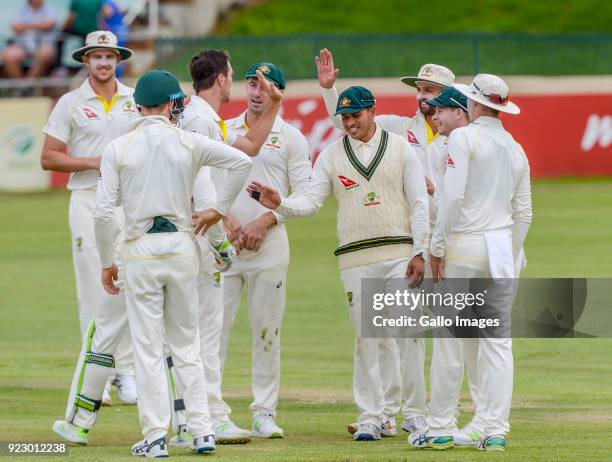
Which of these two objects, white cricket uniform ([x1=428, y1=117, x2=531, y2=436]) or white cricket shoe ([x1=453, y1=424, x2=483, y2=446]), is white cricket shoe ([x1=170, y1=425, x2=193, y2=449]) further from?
white cricket shoe ([x1=453, y1=424, x2=483, y2=446])

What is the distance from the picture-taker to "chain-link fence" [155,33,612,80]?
3156 cm

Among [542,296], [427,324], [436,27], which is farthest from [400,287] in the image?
[436,27]

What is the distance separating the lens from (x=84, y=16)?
2875 cm

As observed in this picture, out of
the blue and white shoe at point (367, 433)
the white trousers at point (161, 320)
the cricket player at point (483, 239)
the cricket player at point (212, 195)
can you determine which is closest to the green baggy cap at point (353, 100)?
the cricket player at point (212, 195)

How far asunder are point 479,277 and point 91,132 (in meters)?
4.14

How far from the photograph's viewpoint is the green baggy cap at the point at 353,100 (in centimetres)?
962

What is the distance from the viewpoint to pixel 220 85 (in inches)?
392

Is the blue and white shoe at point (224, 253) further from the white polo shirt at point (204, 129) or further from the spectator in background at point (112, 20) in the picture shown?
the spectator in background at point (112, 20)

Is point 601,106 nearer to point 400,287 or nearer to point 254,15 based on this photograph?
point 254,15

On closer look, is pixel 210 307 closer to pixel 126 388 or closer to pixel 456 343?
pixel 456 343

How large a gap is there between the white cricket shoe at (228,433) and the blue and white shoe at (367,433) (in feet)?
2.47

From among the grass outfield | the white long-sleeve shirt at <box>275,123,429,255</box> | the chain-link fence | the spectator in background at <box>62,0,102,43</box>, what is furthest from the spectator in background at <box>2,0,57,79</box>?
the white long-sleeve shirt at <box>275,123,429,255</box>

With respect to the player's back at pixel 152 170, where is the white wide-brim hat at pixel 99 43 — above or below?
above

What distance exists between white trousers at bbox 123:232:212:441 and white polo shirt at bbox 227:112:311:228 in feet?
5.68
